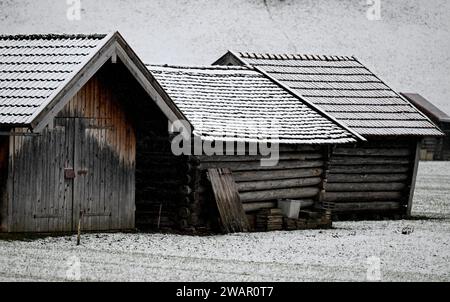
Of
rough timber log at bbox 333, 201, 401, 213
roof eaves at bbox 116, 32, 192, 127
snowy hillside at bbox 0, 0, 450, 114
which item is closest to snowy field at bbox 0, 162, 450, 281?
roof eaves at bbox 116, 32, 192, 127

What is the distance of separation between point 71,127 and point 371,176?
9.16m

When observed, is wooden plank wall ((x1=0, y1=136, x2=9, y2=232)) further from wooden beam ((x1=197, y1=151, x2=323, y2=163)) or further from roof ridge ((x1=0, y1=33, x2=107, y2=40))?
wooden beam ((x1=197, y1=151, x2=323, y2=163))

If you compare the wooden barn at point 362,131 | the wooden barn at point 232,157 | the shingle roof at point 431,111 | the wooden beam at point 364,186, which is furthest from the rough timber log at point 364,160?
the shingle roof at point 431,111

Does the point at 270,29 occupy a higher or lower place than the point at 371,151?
higher

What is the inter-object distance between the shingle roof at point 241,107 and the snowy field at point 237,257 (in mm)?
2145

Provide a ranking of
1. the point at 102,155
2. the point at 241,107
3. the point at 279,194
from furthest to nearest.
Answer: the point at 241,107
the point at 279,194
the point at 102,155

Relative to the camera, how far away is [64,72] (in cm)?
1791

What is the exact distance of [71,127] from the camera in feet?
61.8

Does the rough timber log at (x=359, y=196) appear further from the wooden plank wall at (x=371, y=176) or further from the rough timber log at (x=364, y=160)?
the rough timber log at (x=364, y=160)

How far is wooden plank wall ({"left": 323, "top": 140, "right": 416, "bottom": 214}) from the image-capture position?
81.1ft

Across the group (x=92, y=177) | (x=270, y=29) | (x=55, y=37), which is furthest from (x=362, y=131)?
(x=270, y=29)

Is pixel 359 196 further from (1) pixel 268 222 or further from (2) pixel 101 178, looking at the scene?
(2) pixel 101 178

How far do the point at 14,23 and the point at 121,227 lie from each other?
58.5m
